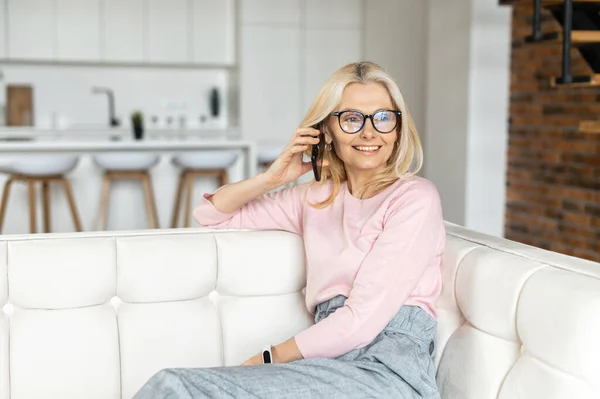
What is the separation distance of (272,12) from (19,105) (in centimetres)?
252

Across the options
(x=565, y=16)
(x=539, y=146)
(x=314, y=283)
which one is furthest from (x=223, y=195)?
(x=539, y=146)

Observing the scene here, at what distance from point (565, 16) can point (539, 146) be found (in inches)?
71.9

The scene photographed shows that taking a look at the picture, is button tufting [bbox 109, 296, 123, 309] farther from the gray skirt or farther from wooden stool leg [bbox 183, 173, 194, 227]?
wooden stool leg [bbox 183, 173, 194, 227]

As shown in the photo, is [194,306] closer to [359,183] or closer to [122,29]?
[359,183]

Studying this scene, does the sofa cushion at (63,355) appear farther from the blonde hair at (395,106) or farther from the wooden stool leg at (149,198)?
the wooden stool leg at (149,198)

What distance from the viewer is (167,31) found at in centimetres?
743

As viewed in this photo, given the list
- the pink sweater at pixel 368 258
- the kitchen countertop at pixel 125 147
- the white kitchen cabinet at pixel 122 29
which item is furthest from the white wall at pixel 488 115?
the white kitchen cabinet at pixel 122 29

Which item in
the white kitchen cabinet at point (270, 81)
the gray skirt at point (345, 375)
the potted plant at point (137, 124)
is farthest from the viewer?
the white kitchen cabinet at point (270, 81)

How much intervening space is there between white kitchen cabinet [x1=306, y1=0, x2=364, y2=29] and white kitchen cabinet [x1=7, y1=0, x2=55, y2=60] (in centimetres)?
239

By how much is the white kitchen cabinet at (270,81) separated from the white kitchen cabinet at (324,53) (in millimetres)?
93

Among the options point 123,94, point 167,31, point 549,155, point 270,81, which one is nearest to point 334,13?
point 270,81

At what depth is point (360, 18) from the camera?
25.4ft

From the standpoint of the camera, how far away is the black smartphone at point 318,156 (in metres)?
2.06

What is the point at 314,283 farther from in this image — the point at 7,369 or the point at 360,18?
the point at 360,18
